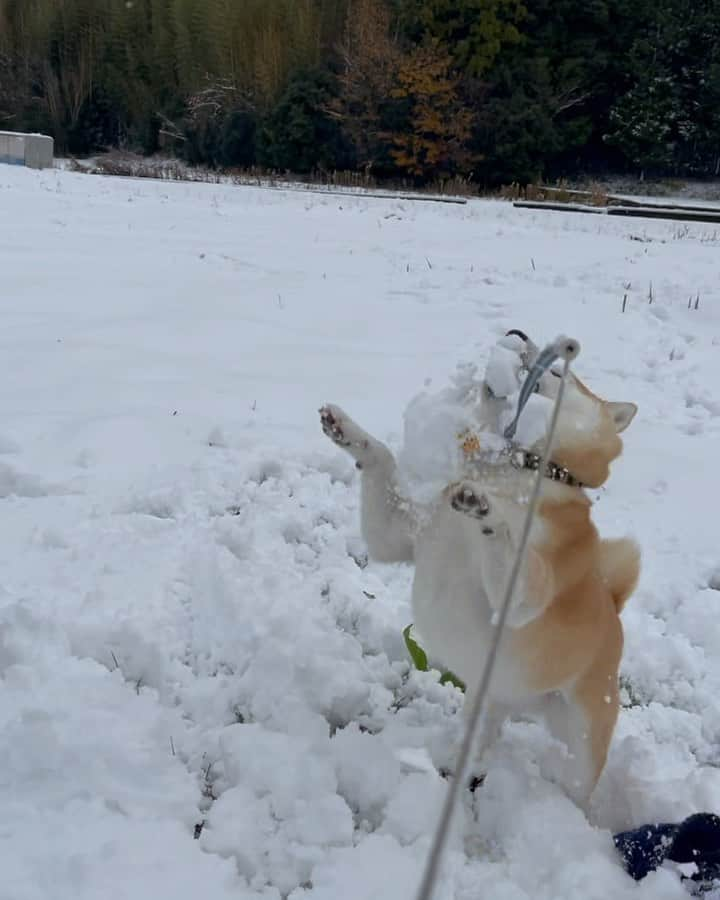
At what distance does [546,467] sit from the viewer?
57.7 inches

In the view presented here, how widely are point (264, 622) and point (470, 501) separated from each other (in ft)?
3.54

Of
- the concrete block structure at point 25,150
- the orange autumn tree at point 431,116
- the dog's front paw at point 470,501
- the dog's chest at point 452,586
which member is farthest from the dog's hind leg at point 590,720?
the orange autumn tree at point 431,116

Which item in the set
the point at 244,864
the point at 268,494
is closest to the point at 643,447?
the point at 268,494

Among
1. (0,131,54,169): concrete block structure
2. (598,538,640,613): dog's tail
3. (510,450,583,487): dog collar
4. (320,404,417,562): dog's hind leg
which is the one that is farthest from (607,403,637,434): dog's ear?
(0,131,54,169): concrete block structure

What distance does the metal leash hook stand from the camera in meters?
0.89

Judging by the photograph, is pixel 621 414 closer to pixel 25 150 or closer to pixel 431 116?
pixel 25 150

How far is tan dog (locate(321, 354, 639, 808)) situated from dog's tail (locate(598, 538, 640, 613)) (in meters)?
0.05

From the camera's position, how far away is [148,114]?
26453mm

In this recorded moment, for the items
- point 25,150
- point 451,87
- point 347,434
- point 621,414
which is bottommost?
point 347,434

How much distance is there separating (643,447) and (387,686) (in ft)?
6.51

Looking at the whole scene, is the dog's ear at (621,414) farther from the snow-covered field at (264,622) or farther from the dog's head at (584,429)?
the snow-covered field at (264,622)

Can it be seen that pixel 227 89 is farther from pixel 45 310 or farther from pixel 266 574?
pixel 266 574

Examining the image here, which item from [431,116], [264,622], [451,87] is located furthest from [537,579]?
[451,87]

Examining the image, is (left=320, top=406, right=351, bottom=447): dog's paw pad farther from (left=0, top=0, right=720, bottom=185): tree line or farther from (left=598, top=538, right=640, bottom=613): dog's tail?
(left=0, top=0, right=720, bottom=185): tree line
